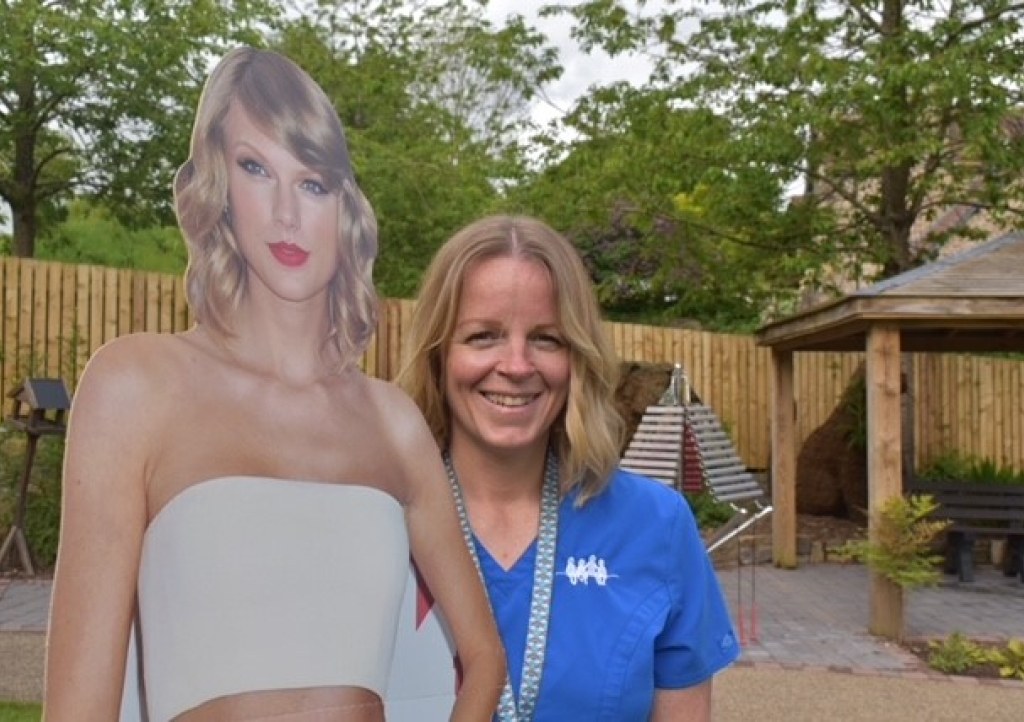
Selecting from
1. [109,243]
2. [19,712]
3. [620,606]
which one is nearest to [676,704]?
[620,606]

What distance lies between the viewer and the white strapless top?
1.83 meters

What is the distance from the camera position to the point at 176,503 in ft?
6.09

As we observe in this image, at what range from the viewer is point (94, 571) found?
1806 millimetres

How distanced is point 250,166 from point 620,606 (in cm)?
93

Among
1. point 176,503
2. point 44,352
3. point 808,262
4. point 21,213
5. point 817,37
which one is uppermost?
point 817,37

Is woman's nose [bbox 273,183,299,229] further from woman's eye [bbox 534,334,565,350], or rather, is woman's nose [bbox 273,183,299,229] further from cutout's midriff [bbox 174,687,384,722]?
cutout's midriff [bbox 174,687,384,722]

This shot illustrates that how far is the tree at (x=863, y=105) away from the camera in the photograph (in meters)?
11.8

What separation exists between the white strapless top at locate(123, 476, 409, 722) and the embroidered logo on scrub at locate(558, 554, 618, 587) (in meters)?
0.31

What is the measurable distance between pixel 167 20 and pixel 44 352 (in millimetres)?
4168

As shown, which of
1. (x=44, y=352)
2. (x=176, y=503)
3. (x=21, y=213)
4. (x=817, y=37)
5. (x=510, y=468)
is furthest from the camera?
(x=817, y=37)

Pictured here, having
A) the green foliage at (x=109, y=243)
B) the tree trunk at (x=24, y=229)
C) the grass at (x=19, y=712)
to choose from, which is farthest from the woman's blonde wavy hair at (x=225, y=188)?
the grass at (x=19, y=712)

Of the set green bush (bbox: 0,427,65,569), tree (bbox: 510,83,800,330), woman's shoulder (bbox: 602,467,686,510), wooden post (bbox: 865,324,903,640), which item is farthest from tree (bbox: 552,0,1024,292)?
woman's shoulder (bbox: 602,467,686,510)

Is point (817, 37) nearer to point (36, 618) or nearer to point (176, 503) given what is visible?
point (36, 618)

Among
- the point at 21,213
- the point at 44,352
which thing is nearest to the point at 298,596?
the point at 44,352
